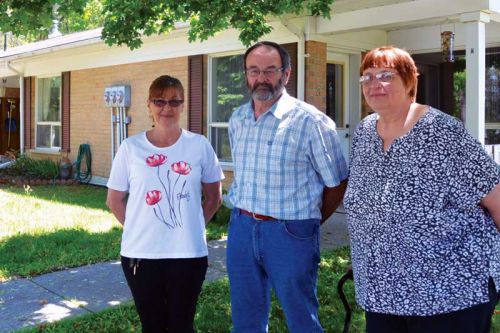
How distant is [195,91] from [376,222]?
8628 mm

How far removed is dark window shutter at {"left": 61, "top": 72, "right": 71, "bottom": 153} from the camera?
13959 mm

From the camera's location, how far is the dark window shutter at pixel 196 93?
10406 mm

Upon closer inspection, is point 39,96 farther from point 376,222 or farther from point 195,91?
point 376,222

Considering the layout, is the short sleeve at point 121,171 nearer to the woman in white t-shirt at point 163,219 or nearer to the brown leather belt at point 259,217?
the woman in white t-shirt at point 163,219

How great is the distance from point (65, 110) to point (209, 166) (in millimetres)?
11894

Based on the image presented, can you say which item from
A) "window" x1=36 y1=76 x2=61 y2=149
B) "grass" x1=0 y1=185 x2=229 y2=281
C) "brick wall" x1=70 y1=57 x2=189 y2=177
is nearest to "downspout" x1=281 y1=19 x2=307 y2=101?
"grass" x1=0 y1=185 x2=229 y2=281

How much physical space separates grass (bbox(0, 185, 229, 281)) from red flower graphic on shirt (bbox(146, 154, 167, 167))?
10.8 feet

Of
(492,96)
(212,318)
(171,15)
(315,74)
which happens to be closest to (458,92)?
(492,96)

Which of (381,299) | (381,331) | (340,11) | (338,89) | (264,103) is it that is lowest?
(381,331)

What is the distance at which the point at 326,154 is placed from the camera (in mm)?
2713

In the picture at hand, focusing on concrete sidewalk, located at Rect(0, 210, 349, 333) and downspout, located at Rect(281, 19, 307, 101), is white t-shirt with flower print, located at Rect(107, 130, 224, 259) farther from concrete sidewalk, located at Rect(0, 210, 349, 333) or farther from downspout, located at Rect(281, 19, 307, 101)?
downspout, located at Rect(281, 19, 307, 101)

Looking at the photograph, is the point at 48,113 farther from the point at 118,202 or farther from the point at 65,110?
the point at 118,202

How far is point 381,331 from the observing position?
2.21 m

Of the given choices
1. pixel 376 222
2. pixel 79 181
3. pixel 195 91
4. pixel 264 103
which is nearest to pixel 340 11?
pixel 195 91
